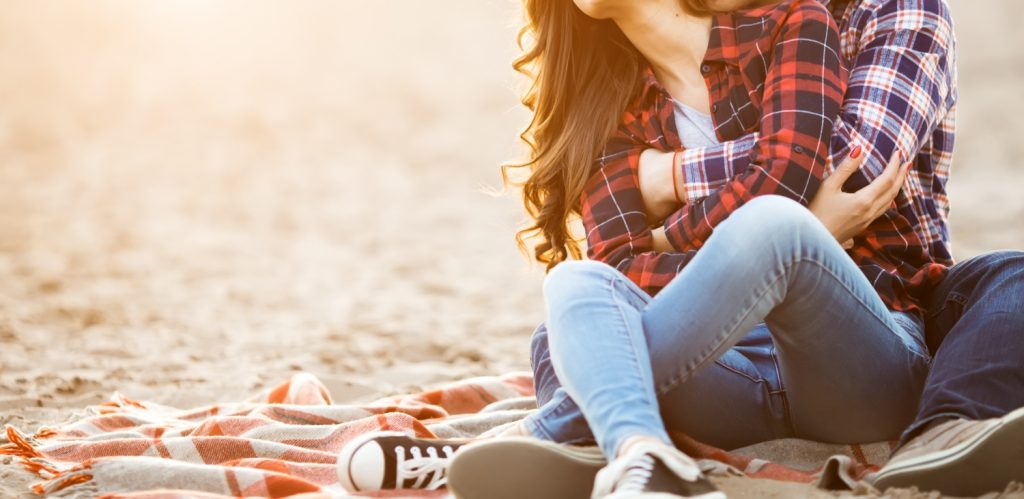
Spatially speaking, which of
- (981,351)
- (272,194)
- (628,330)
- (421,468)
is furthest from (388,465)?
(272,194)

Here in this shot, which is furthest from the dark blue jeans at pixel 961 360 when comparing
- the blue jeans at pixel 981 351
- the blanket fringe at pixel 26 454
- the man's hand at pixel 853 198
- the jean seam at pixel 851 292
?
the blanket fringe at pixel 26 454

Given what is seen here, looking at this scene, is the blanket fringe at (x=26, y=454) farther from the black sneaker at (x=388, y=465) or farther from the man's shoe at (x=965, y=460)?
the man's shoe at (x=965, y=460)

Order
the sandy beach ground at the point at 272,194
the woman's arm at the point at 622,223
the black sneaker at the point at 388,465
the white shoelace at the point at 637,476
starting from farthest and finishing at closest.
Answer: the sandy beach ground at the point at 272,194
the woman's arm at the point at 622,223
the black sneaker at the point at 388,465
the white shoelace at the point at 637,476

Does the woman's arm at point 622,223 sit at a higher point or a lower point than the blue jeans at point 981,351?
higher

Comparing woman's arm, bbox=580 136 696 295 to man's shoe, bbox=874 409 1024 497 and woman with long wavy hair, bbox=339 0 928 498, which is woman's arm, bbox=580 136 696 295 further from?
man's shoe, bbox=874 409 1024 497

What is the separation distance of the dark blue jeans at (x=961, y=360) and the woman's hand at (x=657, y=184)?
362mm

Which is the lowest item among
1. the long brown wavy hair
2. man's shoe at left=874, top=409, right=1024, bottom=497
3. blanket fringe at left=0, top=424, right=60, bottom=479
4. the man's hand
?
man's shoe at left=874, top=409, right=1024, bottom=497

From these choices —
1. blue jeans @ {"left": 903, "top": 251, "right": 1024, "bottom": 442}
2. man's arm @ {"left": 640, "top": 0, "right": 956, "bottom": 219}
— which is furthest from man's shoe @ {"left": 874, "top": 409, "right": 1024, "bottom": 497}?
man's arm @ {"left": 640, "top": 0, "right": 956, "bottom": 219}

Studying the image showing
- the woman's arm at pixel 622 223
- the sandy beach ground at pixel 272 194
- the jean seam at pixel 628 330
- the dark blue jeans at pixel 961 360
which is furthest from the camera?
the sandy beach ground at pixel 272 194

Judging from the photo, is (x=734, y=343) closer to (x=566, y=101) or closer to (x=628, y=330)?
(x=628, y=330)

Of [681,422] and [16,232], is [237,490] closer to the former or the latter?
[681,422]

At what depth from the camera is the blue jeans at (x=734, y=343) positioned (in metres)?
1.69

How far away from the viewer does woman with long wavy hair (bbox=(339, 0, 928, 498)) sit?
66.7 inches

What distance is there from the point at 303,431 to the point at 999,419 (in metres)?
1.54
